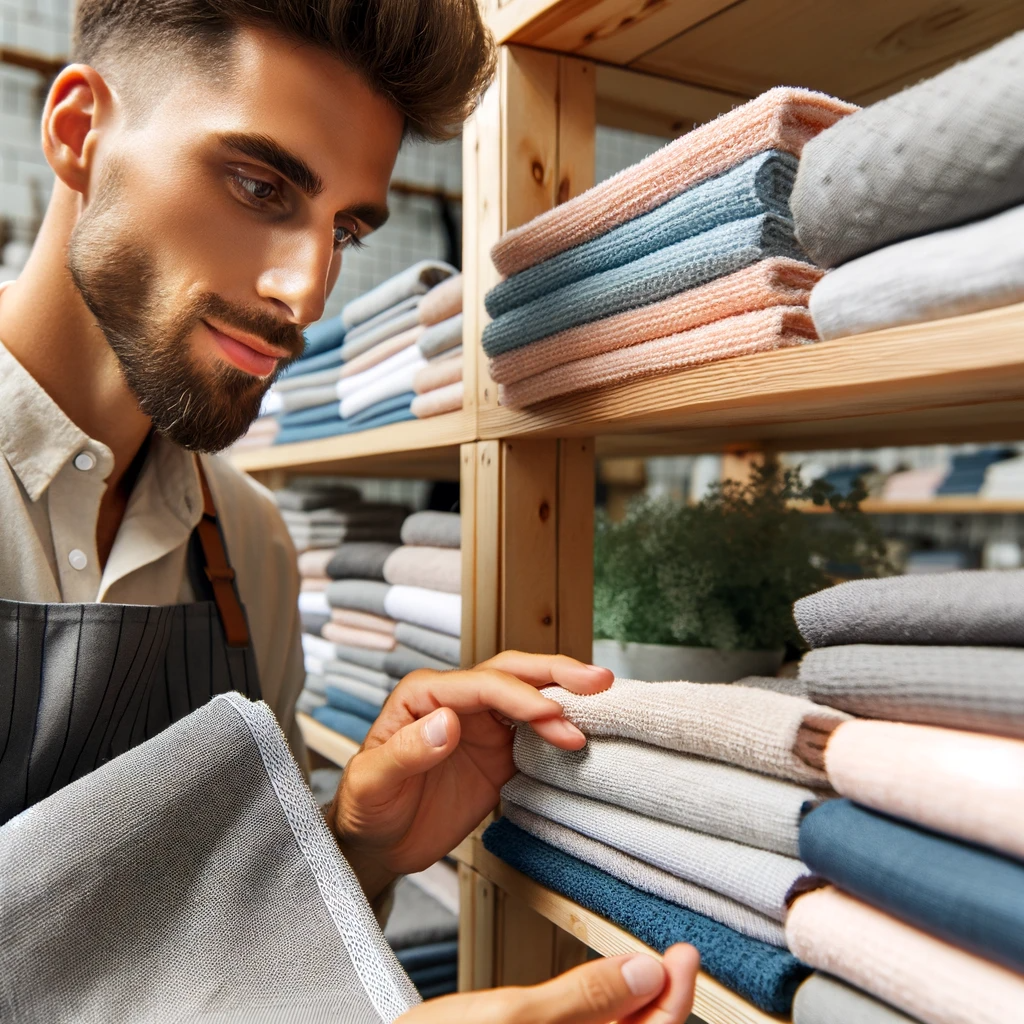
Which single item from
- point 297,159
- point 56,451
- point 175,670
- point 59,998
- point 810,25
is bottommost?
point 59,998

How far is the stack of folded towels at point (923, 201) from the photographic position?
1.47ft

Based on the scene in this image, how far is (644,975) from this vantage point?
0.52m

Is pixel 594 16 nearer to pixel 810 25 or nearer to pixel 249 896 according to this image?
pixel 810 25

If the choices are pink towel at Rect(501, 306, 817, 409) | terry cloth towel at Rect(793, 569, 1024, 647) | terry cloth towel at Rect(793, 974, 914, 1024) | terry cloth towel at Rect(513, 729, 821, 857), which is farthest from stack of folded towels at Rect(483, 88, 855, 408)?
terry cloth towel at Rect(793, 974, 914, 1024)

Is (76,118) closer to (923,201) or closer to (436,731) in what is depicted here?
(436,731)

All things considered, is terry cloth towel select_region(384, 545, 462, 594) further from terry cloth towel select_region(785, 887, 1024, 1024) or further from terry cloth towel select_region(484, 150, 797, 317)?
terry cloth towel select_region(785, 887, 1024, 1024)

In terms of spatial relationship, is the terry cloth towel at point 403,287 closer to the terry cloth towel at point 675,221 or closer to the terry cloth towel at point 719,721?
the terry cloth towel at point 675,221

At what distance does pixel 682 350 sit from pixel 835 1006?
44cm

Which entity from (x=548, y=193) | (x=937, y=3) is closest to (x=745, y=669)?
(x=548, y=193)

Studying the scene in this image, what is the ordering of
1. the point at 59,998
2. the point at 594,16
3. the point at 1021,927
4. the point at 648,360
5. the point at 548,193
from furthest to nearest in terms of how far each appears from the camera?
1. the point at 548,193
2. the point at 594,16
3. the point at 648,360
4. the point at 59,998
5. the point at 1021,927

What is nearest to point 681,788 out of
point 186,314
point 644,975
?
point 644,975

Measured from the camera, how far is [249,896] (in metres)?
0.65

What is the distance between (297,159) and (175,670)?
0.59m

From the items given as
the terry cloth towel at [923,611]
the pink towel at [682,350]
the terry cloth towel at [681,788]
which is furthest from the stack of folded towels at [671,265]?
the terry cloth towel at [681,788]
